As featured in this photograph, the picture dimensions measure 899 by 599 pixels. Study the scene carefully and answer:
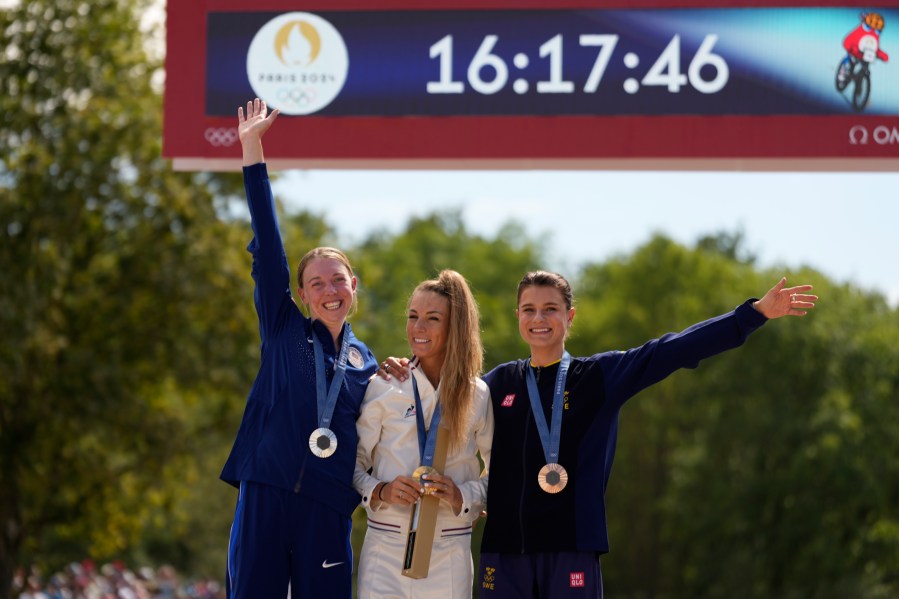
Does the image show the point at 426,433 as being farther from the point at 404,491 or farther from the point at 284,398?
the point at 284,398

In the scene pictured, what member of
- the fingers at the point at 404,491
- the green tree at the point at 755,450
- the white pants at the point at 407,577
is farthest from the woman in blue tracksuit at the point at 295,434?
the green tree at the point at 755,450

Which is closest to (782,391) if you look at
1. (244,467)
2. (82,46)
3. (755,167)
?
(82,46)

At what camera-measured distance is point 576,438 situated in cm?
569

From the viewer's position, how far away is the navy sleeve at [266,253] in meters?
5.61

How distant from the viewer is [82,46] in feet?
65.2

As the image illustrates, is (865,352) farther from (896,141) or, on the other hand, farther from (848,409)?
(896,141)

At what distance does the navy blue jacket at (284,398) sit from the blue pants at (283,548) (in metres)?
A: 0.07

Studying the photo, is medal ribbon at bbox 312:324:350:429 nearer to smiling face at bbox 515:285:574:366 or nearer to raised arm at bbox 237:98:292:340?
raised arm at bbox 237:98:292:340

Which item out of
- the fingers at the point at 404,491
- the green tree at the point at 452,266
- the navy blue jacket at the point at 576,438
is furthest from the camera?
the green tree at the point at 452,266

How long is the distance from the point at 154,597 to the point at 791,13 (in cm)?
2279

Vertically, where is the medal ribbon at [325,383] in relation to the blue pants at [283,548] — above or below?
above

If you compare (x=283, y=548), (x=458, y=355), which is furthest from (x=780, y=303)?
(x=283, y=548)

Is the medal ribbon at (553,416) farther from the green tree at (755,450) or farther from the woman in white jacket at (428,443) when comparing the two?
the green tree at (755,450)

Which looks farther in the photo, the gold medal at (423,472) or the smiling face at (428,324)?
the smiling face at (428,324)
